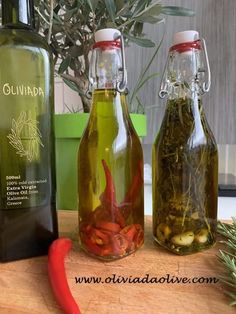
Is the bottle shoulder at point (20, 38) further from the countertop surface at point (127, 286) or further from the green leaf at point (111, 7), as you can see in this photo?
the countertop surface at point (127, 286)

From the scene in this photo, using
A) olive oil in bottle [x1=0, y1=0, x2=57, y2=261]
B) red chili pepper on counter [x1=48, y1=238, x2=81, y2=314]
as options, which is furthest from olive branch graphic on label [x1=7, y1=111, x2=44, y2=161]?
red chili pepper on counter [x1=48, y1=238, x2=81, y2=314]

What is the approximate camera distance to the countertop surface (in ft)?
A: 0.75

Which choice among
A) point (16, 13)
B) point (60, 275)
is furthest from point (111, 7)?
point (60, 275)

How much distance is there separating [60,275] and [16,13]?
0.27 metres

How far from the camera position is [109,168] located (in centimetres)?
32

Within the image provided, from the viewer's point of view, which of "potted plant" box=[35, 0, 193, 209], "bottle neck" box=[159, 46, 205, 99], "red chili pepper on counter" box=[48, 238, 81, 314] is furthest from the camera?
"potted plant" box=[35, 0, 193, 209]

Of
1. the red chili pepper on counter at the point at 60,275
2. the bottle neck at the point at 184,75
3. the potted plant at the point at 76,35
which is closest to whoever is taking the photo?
the red chili pepper on counter at the point at 60,275

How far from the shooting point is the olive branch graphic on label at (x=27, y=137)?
311 millimetres

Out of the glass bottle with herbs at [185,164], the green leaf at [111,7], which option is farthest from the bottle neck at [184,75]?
the green leaf at [111,7]

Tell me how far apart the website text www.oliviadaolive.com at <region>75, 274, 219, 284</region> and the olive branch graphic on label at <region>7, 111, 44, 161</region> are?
0.14 meters

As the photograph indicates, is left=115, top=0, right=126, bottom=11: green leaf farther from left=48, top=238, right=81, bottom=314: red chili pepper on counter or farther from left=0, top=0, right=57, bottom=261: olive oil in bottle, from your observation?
left=48, top=238, right=81, bottom=314: red chili pepper on counter

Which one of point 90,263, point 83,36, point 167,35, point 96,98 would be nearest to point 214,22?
point 167,35

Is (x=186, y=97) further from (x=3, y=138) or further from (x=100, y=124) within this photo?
(x=3, y=138)

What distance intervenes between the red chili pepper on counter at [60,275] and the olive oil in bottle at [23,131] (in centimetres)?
3
